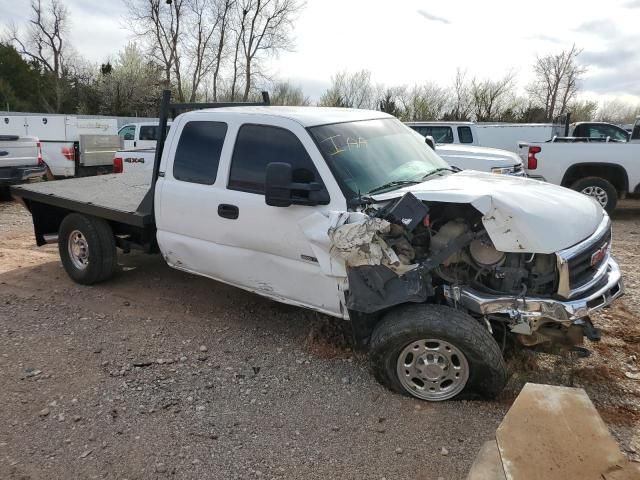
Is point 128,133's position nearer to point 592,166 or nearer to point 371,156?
point 592,166

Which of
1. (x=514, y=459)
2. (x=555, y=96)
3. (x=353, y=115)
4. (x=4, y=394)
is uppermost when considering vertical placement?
(x=555, y=96)

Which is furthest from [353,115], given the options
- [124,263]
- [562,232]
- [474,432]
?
[124,263]

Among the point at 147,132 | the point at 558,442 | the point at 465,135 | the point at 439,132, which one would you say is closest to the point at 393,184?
the point at 558,442

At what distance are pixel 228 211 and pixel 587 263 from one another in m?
2.64

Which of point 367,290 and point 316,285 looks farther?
point 316,285

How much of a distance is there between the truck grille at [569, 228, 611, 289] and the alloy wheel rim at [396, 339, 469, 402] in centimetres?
87

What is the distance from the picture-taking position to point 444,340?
3.20m

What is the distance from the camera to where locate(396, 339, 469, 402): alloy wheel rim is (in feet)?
10.7

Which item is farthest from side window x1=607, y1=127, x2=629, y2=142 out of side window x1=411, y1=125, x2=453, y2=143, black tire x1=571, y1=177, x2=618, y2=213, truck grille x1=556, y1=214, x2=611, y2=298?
truck grille x1=556, y1=214, x2=611, y2=298

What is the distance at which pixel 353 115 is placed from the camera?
445 cm

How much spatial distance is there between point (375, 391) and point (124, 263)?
4183 millimetres

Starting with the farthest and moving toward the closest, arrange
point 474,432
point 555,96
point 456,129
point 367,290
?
point 555,96 → point 456,129 → point 367,290 → point 474,432

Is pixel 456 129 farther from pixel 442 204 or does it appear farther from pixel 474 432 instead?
pixel 474 432

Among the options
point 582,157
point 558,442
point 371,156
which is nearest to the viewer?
point 558,442
